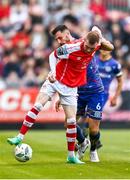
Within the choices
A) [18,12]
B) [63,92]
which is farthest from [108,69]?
[18,12]

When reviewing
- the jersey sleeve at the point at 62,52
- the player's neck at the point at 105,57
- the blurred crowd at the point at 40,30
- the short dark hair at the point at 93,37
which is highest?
the blurred crowd at the point at 40,30

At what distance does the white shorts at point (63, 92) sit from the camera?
1369 cm

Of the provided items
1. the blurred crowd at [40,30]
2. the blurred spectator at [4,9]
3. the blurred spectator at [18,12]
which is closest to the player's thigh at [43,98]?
the blurred crowd at [40,30]

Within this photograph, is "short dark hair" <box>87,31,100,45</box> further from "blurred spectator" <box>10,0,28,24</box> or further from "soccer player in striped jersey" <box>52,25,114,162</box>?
"blurred spectator" <box>10,0,28,24</box>

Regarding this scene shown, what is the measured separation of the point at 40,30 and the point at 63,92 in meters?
15.1

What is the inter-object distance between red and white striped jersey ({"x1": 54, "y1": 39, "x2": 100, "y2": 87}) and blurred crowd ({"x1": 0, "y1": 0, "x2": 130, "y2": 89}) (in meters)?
12.6

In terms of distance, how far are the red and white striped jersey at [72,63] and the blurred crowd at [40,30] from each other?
12605 mm

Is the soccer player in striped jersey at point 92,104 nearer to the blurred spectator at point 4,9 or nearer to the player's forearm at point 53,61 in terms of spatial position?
the player's forearm at point 53,61

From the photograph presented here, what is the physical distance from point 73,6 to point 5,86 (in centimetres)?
541

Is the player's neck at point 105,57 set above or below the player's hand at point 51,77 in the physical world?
above

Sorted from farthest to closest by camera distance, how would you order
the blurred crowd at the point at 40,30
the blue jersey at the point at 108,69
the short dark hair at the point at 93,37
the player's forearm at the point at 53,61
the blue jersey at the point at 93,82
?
the blurred crowd at the point at 40,30, the blue jersey at the point at 108,69, the blue jersey at the point at 93,82, the player's forearm at the point at 53,61, the short dark hair at the point at 93,37

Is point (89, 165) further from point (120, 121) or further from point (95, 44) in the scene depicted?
point (120, 121)

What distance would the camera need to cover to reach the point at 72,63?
1363cm

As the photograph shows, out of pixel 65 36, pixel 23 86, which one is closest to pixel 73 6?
pixel 23 86
